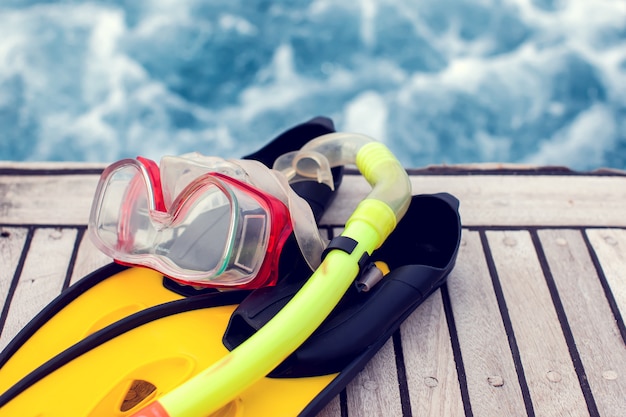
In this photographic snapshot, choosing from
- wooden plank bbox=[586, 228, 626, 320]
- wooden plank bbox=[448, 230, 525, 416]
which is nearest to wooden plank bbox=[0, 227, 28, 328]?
wooden plank bbox=[448, 230, 525, 416]

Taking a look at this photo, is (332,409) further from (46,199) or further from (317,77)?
(317,77)

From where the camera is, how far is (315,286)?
3.57 ft

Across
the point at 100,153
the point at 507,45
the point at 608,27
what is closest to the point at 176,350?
the point at 100,153

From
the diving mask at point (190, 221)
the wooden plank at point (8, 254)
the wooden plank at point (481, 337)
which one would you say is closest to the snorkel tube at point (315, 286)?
the diving mask at point (190, 221)

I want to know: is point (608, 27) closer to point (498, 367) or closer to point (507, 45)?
point (507, 45)

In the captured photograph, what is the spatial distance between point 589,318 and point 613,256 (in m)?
0.19

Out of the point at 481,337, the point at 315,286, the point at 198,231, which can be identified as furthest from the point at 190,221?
the point at 481,337

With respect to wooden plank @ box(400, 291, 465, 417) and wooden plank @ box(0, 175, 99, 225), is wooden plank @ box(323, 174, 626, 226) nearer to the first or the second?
wooden plank @ box(400, 291, 465, 417)

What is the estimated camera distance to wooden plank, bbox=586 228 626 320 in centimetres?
134

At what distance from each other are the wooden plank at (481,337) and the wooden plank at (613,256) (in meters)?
0.25

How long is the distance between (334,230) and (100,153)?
1.69m

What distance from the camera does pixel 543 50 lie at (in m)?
3.01

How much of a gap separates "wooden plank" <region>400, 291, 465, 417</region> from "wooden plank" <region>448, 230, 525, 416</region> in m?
0.03

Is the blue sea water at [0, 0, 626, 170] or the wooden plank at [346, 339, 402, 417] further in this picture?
the blue sea water at [0, 0, 626, 170]
